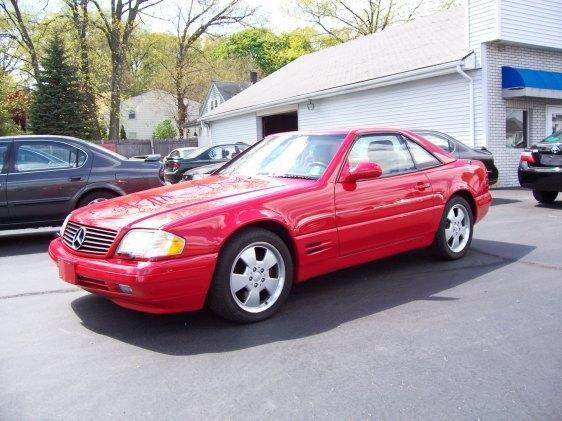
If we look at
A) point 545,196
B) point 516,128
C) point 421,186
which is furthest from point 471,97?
point 421,186

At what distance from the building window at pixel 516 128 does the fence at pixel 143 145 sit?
22.5 meters

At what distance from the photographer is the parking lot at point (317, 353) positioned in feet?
9.45

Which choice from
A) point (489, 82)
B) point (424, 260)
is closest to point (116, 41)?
point (489, 82)

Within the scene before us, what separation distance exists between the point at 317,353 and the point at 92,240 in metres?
1.80

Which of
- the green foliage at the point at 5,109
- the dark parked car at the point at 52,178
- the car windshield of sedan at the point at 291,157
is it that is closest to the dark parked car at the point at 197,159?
the dark parked car at the point at 52,178

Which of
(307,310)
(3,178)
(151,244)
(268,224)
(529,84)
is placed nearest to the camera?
(151,244)

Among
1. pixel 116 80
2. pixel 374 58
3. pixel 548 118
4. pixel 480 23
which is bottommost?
pixel 548 118

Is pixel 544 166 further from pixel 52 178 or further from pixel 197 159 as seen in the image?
pixel 197 159

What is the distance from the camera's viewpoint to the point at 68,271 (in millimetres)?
4035

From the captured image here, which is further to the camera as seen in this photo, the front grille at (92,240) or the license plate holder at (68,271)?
the license plate holder at (68,271)

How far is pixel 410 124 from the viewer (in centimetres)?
1561

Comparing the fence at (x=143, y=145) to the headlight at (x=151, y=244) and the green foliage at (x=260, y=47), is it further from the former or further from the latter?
the headlight at (x=151, y=244)

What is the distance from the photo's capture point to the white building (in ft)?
43.8

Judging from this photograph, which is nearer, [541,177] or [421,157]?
[421,157]
